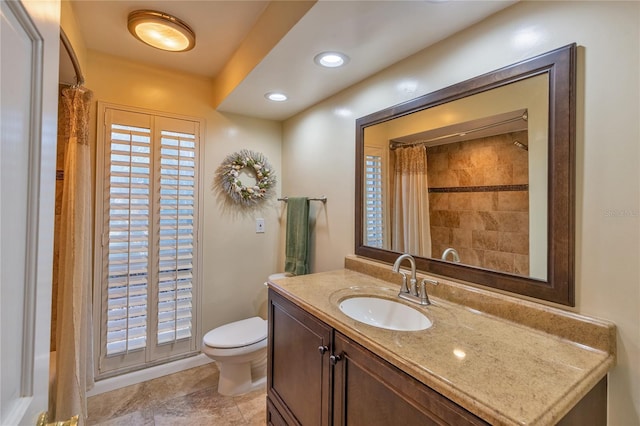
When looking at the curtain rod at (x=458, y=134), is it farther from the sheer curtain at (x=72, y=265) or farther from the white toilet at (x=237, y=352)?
the sheer curtain at (x=72, y=265)

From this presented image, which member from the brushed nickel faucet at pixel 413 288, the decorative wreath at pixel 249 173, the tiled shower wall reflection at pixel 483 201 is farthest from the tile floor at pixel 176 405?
the tiled shower wall reflection at pixel 483 201

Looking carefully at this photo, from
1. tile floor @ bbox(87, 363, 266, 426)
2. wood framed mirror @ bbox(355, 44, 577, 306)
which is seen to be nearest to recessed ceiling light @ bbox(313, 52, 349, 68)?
wood framed mirror @ bbox(355, 44, 577, 306)

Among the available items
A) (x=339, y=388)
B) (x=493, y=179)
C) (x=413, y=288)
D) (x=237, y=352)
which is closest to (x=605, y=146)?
(x=493, y=179)

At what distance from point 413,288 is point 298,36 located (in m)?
1.30

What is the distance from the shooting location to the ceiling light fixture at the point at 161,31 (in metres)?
1.61

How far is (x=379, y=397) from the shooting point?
94cm

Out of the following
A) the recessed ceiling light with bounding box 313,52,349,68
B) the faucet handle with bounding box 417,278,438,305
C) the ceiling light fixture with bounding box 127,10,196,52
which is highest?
the ceiling light fixture with bounding box 127,10,196,52

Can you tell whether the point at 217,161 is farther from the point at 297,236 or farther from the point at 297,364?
the point at 297,364

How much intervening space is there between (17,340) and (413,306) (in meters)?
1.26

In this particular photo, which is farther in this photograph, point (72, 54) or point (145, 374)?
point (145, 374)

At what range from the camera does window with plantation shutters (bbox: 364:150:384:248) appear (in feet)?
5.82

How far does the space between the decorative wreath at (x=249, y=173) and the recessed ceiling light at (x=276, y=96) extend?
0.58 metres

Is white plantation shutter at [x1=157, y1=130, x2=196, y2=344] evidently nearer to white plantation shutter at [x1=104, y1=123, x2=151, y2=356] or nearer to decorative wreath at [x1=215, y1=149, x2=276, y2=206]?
white plantation shutter at [x1=104, y1=123, x2=151, y2=356]

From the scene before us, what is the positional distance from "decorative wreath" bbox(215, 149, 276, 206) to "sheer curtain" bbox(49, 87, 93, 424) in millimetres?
1010
